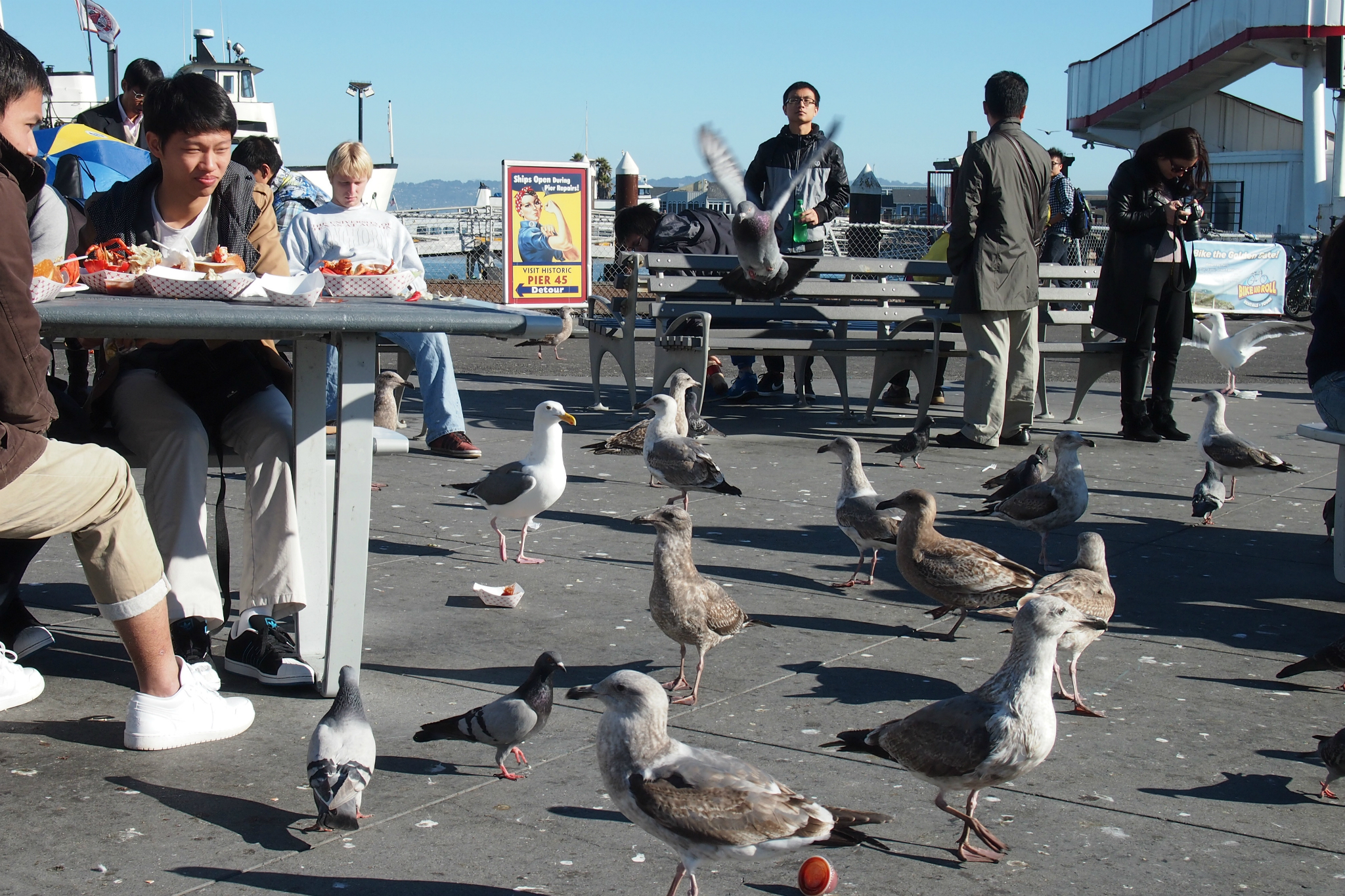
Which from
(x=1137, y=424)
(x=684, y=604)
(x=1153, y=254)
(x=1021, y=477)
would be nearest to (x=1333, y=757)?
(x=684, y=604)

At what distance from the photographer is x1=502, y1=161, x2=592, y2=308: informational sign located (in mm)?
18406

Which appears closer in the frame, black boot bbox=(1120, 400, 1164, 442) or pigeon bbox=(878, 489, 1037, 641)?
pigeon bbox=(878, 489, 1037, 641)

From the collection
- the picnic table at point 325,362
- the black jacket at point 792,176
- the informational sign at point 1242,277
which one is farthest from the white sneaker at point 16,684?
the informational sign at point 1242,277

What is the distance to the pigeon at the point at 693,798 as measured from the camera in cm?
288

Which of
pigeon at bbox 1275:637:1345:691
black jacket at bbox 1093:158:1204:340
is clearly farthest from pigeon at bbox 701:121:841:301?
pigeon at bbox 1275:637:1345:691

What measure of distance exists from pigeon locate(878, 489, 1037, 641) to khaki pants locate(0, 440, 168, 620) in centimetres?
300

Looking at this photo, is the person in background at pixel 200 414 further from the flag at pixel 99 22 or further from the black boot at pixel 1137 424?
the flag at pixel 99 22

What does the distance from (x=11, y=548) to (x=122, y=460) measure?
Result: 125 cm

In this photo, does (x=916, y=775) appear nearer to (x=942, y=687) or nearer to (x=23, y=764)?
(x=942, y=687)

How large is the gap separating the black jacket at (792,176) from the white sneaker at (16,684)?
747 cm

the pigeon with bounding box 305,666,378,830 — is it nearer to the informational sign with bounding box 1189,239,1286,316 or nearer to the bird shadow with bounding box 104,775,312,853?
the bird shadow with bounding box 104,775,312,853

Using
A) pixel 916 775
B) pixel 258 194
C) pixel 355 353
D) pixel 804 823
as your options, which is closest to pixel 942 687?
pixel 916 775

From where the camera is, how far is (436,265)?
53.2 meters

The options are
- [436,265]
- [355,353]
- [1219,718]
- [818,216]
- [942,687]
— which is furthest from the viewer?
[436,265]
